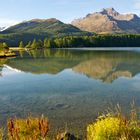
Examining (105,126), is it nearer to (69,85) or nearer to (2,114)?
(2,114)

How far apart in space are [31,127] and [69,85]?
115 feet

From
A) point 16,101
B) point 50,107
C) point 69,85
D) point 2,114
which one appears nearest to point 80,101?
point 50,107

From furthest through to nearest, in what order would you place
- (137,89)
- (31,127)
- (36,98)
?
(137,89)
(36,98)
(31,127)

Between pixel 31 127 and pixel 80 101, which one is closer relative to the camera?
pixel 31 127

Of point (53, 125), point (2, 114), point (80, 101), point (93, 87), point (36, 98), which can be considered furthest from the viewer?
point (93, 87)

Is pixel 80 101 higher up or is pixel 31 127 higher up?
pixel 31 127

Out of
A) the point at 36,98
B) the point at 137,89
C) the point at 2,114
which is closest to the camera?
the point at 2,114

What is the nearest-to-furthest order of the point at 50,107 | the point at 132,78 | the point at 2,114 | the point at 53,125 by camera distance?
1. the point at 53,125
2. the point at 2,114
3. the point at 50,107
4. the point at 132,78

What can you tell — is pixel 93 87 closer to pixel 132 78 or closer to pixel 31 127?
pixel 132 78

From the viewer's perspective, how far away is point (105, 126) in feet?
47.9

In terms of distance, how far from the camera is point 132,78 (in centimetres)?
5691

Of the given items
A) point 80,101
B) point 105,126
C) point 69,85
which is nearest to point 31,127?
point 105,126

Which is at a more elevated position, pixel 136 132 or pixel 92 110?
pixel 136 132

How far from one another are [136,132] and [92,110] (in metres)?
15.7
